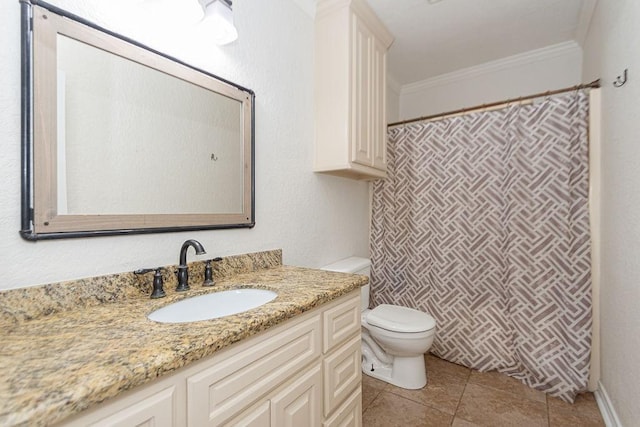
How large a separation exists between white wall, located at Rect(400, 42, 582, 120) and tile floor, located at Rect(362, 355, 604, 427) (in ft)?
7.47

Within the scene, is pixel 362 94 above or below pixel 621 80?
above

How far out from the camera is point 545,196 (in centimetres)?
181

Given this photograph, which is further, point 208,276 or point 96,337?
point 208,276

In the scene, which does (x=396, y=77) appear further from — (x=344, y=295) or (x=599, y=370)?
(x=599, y=370)

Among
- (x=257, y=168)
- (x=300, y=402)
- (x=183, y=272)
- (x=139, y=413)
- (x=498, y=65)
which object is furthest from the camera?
(x=498, y=65)

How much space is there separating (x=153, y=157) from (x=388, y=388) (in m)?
1.83

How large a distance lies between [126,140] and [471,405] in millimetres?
2120

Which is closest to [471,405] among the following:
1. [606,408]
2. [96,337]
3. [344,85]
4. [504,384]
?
[504,384]

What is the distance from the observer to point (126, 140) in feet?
3.31

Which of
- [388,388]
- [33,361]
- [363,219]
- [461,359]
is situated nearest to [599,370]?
[461,359]

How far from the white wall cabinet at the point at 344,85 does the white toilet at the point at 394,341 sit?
2.46 feet

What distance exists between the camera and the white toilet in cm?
171

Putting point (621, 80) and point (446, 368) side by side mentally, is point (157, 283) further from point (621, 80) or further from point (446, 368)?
point (621, 80)

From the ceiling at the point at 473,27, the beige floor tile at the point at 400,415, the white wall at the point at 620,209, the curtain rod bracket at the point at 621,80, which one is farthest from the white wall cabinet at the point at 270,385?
the ceiling at the point at 473,27
